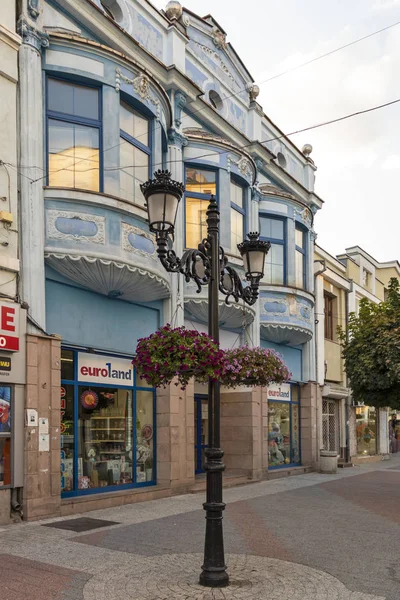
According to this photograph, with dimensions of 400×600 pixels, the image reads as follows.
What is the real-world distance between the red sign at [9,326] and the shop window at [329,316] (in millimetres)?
16746

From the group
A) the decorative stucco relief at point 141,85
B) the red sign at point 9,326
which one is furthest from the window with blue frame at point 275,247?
the red sign at point 9,326

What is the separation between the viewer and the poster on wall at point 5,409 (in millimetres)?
10773

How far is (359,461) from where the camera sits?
26891 millimetres

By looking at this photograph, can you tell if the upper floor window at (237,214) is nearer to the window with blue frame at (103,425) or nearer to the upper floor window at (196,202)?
the upper floor window at (196,202)

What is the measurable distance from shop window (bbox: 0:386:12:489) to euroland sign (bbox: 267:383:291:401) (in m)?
10.7

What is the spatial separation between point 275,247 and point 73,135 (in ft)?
31.6

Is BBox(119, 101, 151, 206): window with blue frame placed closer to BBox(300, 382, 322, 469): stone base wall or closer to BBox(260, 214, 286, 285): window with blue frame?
BBox(260, 214, 286, 285): window with blue frame

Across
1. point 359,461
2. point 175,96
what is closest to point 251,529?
point 175,96

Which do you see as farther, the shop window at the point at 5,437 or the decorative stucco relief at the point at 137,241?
the decorative stucco relief at the point at 137,241

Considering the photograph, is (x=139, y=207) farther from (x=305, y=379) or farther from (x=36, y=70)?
(x=305, y=379)

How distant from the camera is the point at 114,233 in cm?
1276

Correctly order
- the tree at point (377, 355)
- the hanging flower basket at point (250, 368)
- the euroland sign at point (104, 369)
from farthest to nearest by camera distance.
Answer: the tree at point (377, 355), the euroland sign at point (104, 369), the hanging flower basket at point (250, 368)

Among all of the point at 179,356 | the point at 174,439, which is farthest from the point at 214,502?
the point at 174,439

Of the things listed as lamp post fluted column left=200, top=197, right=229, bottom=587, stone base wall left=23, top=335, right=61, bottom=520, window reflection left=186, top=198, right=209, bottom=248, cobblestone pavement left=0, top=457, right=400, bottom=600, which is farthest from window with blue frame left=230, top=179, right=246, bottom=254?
lamp post fluted column left=200, top=197, right=229, bottom=587
